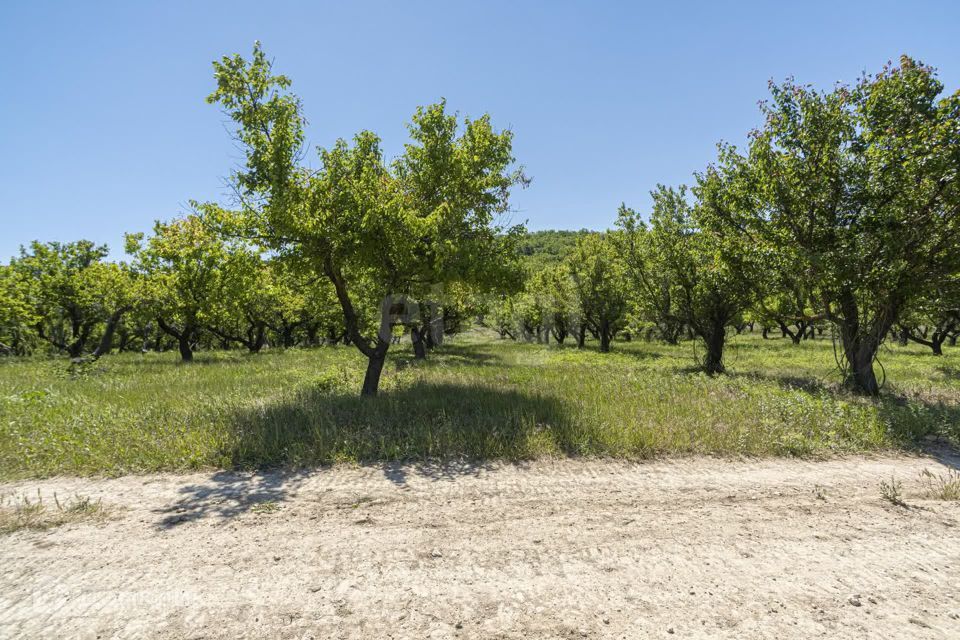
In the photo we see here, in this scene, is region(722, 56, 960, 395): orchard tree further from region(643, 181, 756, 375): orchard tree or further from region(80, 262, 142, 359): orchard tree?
region(80, 262, 142, 359): orchard tree

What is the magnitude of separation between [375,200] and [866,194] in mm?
14369

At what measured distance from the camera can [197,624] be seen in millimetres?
3293

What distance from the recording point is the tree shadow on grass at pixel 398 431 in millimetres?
6969

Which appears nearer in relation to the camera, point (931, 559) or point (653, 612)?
point (653, 612)

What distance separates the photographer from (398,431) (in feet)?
26.0

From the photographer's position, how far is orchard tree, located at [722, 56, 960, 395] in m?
10.6

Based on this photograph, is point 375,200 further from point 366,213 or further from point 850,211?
point 850,211

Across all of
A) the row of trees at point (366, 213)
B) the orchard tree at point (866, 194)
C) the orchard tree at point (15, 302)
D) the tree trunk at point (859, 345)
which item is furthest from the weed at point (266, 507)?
the orchard tree at point (15, 302)

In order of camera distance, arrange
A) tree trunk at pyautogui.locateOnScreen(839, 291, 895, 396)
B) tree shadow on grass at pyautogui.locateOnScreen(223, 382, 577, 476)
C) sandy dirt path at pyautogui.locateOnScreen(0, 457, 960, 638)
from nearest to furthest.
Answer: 1. sandy dirt path at pyautogui.locateOnScreen(0, 457, 960, 638)
2. tree shadow on grass at pyautogui.locateOnScreen(223, 382, 577, 476)
3. tree trunk at pyautogui.locateOnScreen(839, 291, 895, 396)

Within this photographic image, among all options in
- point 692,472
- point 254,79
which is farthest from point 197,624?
point 254,79

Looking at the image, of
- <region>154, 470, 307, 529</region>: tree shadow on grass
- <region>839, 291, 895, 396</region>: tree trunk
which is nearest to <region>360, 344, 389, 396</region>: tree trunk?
<region>154, 470, 307, 529</region>: tree shadow on grass

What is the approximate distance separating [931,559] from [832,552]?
1032mm

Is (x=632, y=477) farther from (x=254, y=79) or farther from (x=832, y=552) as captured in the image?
(x=254, y=79)

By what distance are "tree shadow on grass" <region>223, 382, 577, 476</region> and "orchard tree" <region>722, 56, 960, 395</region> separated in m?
10.2
